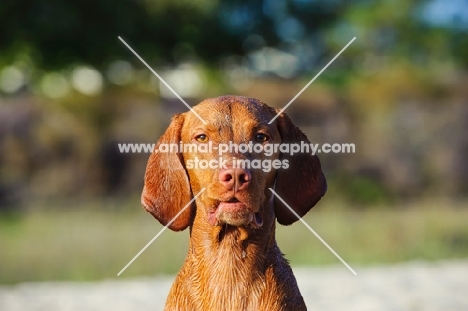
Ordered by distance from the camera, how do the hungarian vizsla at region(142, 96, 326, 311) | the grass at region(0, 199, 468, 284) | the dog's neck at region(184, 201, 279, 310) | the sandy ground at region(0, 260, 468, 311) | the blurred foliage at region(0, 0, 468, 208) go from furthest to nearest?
the blurred foliage at region(0, 0, 468, 208) → the grass at region(0, 199, 468, 284) → the sandy ground at region(0, 260, 468, 311) → the dog's neck at region(184, 201, 279, 310) → the hungarian vizsla at region(142, 96, 326, 311)

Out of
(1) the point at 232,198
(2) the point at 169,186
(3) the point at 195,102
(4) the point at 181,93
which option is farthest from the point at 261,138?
(4) the point at 181,93

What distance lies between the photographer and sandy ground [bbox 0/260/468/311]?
762 cm

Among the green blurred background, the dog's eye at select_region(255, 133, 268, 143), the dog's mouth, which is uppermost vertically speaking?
the green blurred background

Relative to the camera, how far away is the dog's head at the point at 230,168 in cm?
380

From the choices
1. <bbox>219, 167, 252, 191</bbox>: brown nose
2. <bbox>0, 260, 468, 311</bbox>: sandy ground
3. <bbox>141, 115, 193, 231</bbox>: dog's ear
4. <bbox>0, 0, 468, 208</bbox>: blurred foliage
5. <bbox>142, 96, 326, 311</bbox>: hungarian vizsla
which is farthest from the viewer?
<bbox>0, 0, 468, 208</bbox>: blurred foliage

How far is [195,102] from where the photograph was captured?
16.8 metres

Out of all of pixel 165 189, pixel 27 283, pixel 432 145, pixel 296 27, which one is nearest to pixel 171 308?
pixel 165 189

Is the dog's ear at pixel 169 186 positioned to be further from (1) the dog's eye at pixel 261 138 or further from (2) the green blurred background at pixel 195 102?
(2) the green blurred background at pixel 195 102

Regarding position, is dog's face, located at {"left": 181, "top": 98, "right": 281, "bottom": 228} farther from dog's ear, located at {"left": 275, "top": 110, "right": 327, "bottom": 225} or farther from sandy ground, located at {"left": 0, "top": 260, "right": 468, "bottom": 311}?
sandy ground, located at {"left": 0, "top": 260, "right": 468, "bottom": 311}

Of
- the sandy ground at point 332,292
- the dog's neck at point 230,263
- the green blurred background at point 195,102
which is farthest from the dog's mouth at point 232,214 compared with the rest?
the green blurred background at point 195,102

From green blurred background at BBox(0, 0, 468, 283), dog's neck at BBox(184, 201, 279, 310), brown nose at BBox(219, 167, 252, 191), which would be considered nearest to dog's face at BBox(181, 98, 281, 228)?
brown nose at BBox(219, 167, 252, 191)

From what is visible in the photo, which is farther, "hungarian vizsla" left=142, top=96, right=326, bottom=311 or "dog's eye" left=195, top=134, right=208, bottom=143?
"dog's eye" left=195, top=134, right=208, bottom=143

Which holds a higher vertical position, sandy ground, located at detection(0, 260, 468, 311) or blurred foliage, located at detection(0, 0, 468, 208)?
blurred foliage, located at detection(0, 0, 468, 208)

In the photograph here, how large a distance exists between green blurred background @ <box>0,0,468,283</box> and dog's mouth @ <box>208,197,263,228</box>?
372 inches
